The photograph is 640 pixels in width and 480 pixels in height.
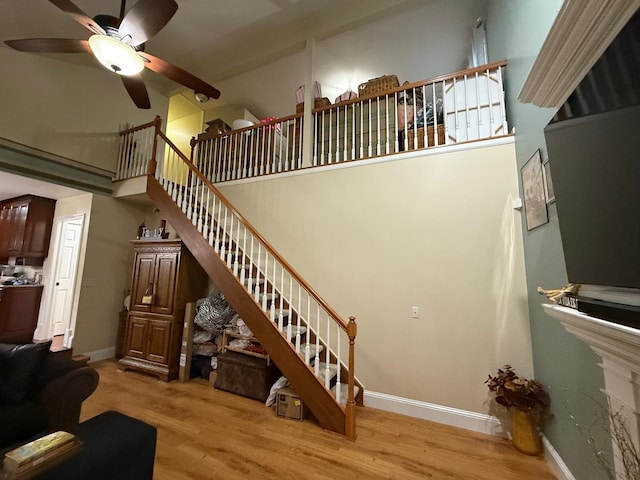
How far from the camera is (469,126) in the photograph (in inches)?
114

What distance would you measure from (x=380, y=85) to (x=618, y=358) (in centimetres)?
363

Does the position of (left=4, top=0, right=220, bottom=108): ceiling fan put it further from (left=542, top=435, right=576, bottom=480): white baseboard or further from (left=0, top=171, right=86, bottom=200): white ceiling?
(left=542, top=435, right=576, bottom=480): white baseboard

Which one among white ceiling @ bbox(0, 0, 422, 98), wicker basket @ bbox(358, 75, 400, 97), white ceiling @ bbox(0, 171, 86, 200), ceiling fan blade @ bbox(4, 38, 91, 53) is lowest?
white ceiling @ bbox(0, 171, 86, 200)

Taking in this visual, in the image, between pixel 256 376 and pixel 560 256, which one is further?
pixel 256 376

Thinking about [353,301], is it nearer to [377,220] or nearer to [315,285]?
[315,285]

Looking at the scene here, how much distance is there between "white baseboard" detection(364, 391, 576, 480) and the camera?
8.00 feet

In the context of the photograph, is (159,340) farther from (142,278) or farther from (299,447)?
(299,447)

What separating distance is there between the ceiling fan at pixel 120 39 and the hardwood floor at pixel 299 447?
305cm

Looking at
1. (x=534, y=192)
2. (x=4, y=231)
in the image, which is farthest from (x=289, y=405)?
(x=4, y=231)

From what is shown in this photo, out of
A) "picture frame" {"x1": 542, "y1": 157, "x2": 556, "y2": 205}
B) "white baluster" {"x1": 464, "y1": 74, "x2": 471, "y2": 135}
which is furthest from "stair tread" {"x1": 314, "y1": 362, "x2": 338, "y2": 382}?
"white baluster" {"x1": 464, "y1": 74, "x2": 471, "y2": 135}

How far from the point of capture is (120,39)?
213 centimetres

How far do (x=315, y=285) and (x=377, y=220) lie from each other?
3.63ft

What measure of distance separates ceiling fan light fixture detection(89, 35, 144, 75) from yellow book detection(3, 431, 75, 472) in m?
2.45

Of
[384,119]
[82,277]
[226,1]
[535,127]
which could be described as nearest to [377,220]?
[384,119]
